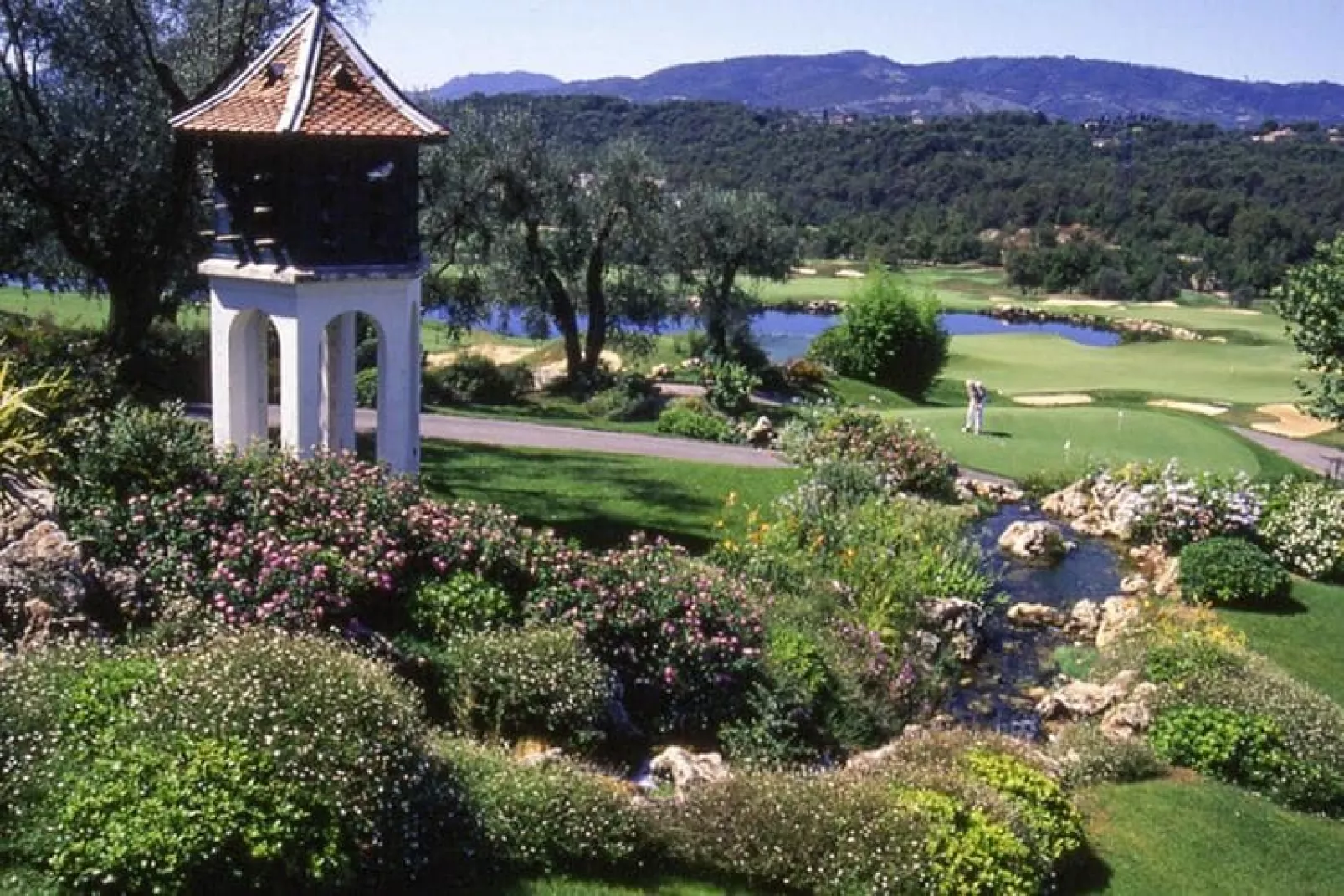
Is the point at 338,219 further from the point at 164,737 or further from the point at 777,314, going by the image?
the point at 777,314

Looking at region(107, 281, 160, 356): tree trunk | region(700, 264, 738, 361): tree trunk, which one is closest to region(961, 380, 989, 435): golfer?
region(700, 264, 738, 361): tree trunk

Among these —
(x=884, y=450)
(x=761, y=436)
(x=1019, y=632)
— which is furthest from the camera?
(x=761, y=436)

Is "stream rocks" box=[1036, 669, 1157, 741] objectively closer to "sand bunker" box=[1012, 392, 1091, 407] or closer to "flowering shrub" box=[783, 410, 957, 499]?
"flowering shrub" box=[783, 410, 957, 499]

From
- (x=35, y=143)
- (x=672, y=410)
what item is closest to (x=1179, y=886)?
(x=35, y=143)

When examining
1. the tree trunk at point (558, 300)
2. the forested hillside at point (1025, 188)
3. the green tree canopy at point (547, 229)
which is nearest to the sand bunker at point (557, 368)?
the tree trunk at point (558, 300)

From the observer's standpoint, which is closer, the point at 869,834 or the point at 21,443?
the point at 869,834

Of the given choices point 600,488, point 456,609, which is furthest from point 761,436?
point 456,609

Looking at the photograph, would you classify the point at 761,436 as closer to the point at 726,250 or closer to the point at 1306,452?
the point at 1306,452

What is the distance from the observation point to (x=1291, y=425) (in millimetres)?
39219

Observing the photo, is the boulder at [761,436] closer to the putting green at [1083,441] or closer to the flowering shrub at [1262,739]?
the putting green at [1083,441]

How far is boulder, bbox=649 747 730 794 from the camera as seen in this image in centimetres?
1041

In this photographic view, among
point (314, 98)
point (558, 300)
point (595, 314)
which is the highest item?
point (314, 98)

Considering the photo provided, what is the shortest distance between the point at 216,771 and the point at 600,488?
13.4 metres

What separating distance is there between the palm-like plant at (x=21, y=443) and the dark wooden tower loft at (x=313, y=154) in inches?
115
